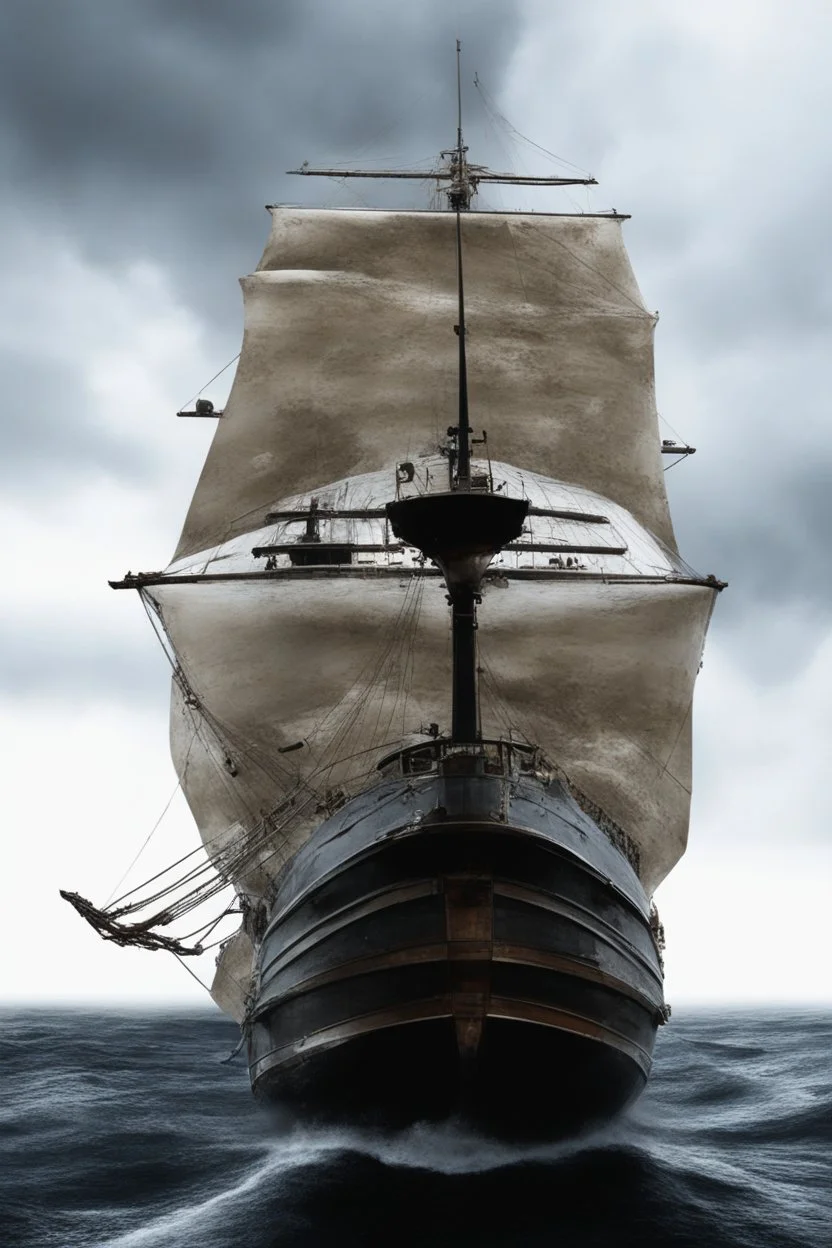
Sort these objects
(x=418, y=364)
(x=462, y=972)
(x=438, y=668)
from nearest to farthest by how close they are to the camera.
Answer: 1. (x=462, y=972)
2. (x=438, y=668)
3. (x=418, y=364)

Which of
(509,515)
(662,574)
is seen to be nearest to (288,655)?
(662,574)

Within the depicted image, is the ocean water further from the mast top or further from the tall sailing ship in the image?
the mast top

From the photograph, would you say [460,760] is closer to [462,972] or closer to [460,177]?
[462,972]

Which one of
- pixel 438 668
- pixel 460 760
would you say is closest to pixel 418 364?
pixel 438 668

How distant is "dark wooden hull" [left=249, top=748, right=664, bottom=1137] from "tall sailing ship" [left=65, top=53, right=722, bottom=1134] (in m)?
0.03

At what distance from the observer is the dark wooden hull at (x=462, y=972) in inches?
489

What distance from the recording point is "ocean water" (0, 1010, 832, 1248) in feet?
37.6

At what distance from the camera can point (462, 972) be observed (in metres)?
12.4

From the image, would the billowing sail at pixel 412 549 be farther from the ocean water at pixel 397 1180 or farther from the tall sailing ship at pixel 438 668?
the ocean water at pixel 397 1180

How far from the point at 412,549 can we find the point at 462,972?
47.3 feet

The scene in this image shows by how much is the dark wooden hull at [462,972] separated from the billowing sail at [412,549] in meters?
3.87

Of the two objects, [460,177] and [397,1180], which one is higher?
[460,177]

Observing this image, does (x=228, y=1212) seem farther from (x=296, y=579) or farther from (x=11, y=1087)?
(x=296, y=579)

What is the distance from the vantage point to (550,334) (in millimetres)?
29547
